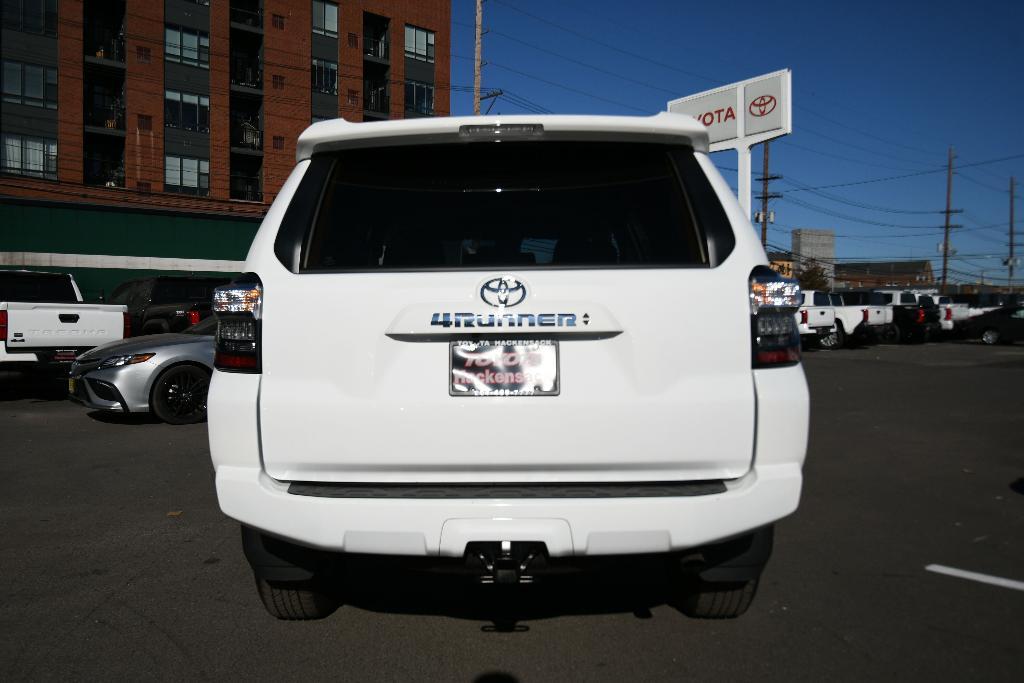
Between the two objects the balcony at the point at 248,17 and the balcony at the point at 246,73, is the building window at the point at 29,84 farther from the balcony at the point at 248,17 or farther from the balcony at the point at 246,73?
the balcony at the point at 248,17

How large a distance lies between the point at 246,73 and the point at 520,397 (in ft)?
150

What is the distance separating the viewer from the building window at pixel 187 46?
130 feet

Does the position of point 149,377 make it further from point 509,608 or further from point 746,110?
point 746,110

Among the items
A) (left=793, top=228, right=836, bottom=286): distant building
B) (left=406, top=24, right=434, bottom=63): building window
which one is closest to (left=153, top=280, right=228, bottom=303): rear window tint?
(left=406, top=24, right=434, bottom=63): building window

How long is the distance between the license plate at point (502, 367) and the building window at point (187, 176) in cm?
4188

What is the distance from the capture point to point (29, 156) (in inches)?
1428

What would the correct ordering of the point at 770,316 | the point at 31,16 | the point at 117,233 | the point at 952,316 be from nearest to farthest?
1. the point at 770,316
2. the point at 952,316
3. the point at 117,233
4. the point at 31,16

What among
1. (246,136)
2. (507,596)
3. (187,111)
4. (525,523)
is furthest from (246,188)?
(525,523)

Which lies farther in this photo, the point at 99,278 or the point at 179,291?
the point at 99,278

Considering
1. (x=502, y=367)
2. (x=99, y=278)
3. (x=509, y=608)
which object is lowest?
(x=509, y=608)

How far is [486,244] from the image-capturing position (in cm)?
281

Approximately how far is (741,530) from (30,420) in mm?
8982

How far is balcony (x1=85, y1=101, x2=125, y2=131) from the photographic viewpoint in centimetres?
3838

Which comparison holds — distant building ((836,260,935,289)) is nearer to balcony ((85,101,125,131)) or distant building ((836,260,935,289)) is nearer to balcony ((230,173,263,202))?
balcony ((230,173,263,202))
